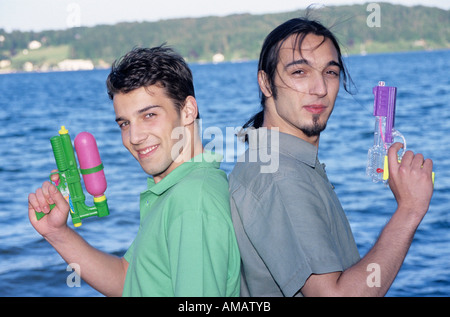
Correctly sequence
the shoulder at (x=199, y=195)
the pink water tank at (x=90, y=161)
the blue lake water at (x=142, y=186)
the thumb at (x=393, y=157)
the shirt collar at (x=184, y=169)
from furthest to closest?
1. the blue lake water at (x=142, y=186)
2. the pink water tank at (x=90, y=161)
3. the shirt collar at (x=184, y=169)
4. the thumb at (x=393, y=157)
5. the shoulder at (x=199, y=195)

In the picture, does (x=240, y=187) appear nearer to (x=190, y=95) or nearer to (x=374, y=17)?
(x=190, y=95)

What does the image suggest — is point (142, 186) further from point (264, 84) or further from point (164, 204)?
point (164, 204)

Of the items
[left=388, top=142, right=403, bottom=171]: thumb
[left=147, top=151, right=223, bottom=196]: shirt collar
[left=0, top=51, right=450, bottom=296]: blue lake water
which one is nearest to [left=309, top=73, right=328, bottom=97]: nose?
[left=388, top=142, right=403, bottom=171]: thumb

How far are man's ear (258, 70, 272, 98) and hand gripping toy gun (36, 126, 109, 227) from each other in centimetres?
90

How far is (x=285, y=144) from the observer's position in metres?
2.88

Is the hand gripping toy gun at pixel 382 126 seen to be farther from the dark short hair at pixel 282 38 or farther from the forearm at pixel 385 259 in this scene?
the forearm at pixel 385 259

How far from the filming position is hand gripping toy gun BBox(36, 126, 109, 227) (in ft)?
9.55

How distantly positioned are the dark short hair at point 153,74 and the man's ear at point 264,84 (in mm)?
373

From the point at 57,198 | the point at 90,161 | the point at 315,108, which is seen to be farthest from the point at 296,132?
the point at 57,198

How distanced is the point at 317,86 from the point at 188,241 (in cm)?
106

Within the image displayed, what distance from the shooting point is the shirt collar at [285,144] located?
2.85 meters

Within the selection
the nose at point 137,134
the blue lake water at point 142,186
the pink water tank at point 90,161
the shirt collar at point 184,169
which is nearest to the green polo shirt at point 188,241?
the shirt collar at point 184,169
